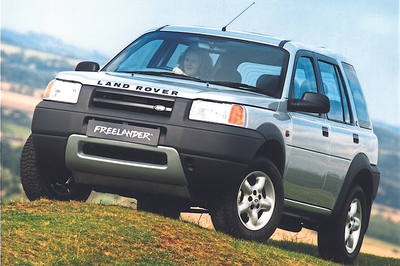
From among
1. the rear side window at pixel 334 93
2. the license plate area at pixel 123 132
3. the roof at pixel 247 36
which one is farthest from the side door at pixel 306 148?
the license plate area at pixel 123 132

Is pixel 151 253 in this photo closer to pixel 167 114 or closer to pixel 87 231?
pixel 87 231

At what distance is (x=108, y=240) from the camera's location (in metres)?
5.65

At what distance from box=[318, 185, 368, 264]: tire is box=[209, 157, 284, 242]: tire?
1.73 meters

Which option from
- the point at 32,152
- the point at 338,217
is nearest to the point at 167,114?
the point at 32,152

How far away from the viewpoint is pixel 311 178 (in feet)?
24.8

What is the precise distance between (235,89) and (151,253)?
1982mm

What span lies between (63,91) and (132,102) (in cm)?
70

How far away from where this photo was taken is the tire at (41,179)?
682cm

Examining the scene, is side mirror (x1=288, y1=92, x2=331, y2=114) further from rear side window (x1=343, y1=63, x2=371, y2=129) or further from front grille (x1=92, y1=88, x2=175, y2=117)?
rear side window (x1=343, y1=63, x2=371, y2=129)

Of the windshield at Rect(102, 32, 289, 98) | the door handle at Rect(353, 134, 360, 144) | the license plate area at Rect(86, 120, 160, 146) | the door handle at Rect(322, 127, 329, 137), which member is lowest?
the license plate area at Rect(86, 120, 160, 146)

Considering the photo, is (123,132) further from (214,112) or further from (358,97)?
(358,97)

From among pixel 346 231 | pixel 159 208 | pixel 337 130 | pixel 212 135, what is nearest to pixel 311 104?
pixel 337 130

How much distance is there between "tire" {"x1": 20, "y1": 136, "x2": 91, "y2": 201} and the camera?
682cm

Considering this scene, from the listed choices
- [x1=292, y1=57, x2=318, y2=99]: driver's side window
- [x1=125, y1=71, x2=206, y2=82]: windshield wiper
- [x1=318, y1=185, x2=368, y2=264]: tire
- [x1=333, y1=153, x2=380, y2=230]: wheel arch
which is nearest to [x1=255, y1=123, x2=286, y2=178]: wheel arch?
[x1=292, y1=57, x2=318, y2=99]: driver's side window
